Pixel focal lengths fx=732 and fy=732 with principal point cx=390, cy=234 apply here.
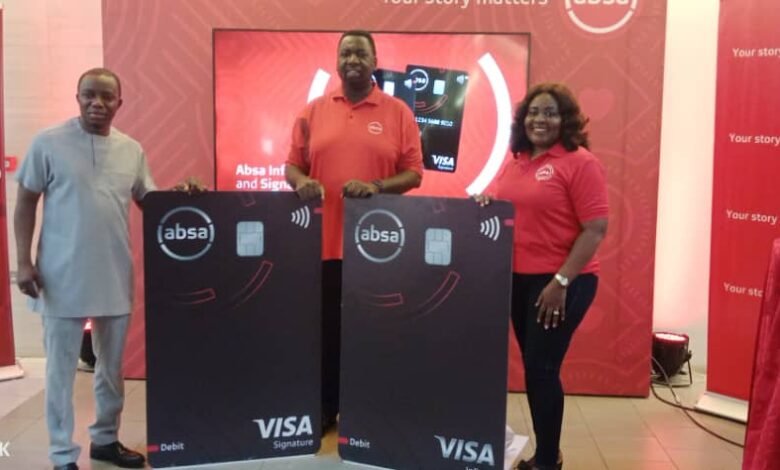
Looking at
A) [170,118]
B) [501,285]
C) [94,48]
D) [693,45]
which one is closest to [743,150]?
[693,45]

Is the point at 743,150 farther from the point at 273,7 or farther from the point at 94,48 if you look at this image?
the point at 94,48

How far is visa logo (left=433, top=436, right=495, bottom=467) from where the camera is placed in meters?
2.71

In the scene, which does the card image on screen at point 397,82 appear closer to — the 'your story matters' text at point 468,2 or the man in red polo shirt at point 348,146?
the 'your story matters' text at point 468,2

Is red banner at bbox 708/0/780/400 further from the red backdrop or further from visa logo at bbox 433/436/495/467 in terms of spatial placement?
visa logo at bbox 433/436/495/467

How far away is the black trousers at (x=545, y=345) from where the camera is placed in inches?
103

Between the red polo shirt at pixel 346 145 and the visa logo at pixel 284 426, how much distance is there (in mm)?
674

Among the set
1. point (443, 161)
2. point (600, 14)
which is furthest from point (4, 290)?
point (600, 14)

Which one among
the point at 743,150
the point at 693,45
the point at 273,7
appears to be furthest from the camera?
the point at 693,45

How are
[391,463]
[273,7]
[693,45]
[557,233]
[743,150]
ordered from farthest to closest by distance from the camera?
1. [693,45]
2. [273,7]
3. [743,150]
4. [391,463]
5. [557,233]

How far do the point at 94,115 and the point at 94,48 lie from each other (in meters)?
1.73

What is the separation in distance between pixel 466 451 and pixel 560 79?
193 centimetres

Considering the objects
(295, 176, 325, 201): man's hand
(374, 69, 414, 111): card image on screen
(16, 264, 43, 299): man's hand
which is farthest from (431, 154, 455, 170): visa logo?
(16, 264, 43, 299): man's hand

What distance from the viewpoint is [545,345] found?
2617 millimetres

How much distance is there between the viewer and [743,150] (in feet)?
11.3
